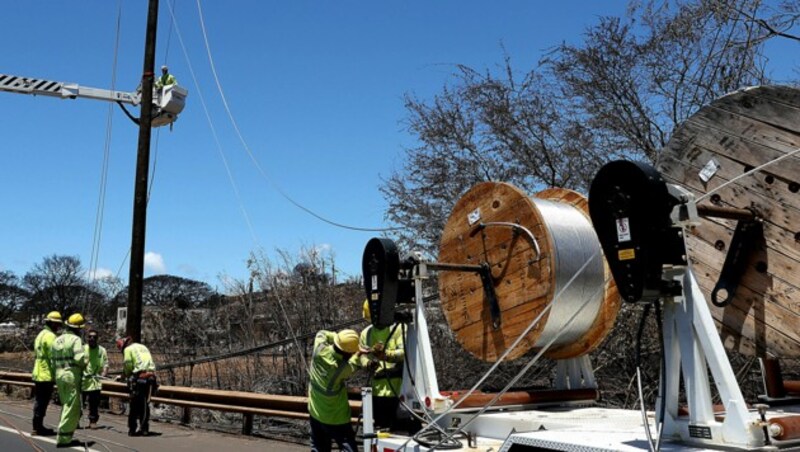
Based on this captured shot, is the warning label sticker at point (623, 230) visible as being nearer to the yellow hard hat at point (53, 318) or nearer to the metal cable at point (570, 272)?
the metal cable at point (570, 272)

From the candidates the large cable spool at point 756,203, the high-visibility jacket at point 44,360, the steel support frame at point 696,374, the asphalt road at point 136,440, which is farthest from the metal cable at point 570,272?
the high-visibility jacket at point 44,360

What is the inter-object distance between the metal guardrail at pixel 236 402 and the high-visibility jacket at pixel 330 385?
2.23 meters

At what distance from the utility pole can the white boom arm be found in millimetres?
397

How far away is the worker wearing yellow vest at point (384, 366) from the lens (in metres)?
6.85

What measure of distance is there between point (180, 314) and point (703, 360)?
15.2m

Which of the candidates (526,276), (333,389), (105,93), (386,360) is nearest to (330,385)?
(333,389)

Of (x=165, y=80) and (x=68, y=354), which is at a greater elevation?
(x=165, y=80)

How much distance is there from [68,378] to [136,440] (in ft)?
6.17

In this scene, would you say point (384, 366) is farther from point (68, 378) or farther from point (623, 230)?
point (68, 378)

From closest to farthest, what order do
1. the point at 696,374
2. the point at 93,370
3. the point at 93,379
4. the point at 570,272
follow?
the point at 696,374, the point at 570,272, the point at 93,379, the point at 93,370

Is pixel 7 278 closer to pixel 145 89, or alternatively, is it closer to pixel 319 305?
pixel 145 89

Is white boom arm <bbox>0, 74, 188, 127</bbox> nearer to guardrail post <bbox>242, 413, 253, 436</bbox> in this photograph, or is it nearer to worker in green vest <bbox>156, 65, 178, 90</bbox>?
worker in green vest <bbox>156, 65, 178, 90</bbox>

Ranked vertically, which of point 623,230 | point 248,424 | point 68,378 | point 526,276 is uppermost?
point 526,276

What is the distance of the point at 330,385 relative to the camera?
675cm
